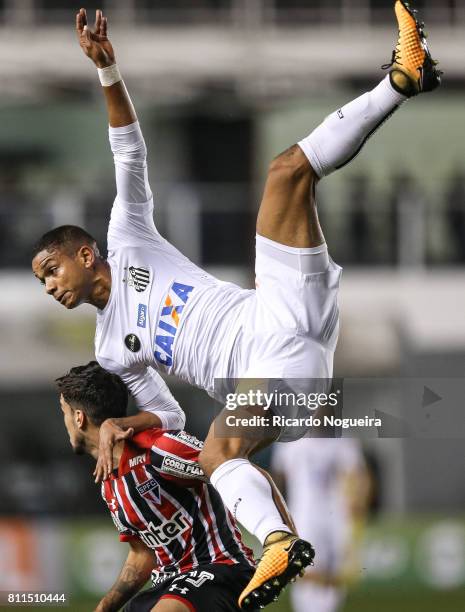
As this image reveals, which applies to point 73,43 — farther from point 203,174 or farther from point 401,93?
point 401,93

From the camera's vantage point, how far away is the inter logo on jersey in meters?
5.48

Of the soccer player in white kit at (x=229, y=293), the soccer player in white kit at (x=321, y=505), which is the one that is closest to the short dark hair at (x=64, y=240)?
the soccer player in white kit at (x=229, y=293)

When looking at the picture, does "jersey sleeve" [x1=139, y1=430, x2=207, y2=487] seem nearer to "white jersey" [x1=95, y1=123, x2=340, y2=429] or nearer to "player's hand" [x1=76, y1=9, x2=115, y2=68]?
"white jersey" [x1=95, y1=123, x2=340, y2=429]

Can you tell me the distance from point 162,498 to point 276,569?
30.2 inches

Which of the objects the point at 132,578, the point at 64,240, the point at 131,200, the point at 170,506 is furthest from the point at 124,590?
the point at 131,200

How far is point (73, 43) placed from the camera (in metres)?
16.9

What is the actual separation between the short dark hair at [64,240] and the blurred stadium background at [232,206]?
579cm

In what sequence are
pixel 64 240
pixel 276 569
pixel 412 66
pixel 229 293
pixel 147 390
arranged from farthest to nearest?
pixel 147 390 < pixel 229 293 < pixel 64 240 < pixel 412 66 < pixel 276 569

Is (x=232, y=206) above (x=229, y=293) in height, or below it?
below

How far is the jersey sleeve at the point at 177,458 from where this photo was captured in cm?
521

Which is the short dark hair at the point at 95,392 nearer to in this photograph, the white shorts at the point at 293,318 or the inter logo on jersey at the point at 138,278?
the inter logo on jersey at the point at 138,278

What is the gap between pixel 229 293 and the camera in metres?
5.50

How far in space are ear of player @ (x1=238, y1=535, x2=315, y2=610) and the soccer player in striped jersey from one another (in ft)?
1.49

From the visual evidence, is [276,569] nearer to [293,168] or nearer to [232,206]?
[293,168]
